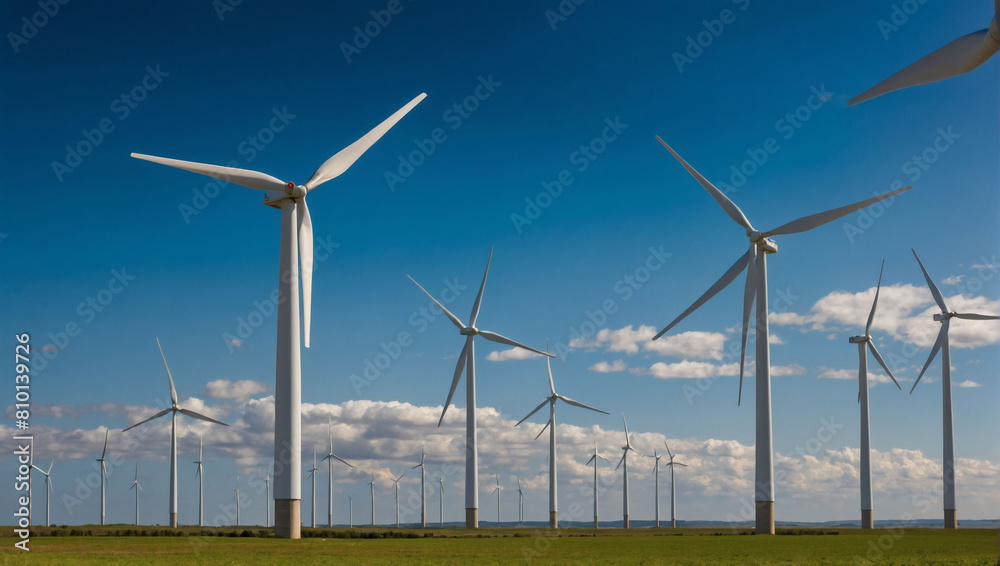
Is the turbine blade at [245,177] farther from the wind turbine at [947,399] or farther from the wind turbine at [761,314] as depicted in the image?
the wind turbine at [947,399]

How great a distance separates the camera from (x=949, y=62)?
26047 millimetres

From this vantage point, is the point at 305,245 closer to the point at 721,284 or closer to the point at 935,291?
the point at 721,284

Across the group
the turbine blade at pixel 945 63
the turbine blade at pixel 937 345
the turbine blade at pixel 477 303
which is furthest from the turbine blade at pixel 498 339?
the turbine blade at pixel 945 63

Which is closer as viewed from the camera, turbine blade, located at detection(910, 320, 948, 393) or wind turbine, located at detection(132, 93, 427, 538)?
wind turbine, located at detection(132, 93, 427, 538)

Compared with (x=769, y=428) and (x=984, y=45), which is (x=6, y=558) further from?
(x=769, y=428)

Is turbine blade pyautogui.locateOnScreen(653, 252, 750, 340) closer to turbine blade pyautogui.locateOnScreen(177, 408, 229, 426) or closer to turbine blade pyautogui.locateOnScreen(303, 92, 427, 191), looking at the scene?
turbine blade pyautogui.locateOnScreen(303, 92, 427, 191)

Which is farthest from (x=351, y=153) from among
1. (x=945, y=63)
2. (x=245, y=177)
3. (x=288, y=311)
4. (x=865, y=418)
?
(x=865, y=418)

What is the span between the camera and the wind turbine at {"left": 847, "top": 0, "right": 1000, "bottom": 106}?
80.2ft

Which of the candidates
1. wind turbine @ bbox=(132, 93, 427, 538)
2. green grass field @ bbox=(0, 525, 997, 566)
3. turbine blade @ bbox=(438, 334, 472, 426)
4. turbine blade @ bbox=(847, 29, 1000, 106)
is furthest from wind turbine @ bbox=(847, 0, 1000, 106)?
turbine blade @ bbox=(438, 334, 472, 426)

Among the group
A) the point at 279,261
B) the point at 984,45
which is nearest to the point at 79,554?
the point at 279,261

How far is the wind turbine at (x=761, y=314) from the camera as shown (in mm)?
60062

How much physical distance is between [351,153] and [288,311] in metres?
12.6

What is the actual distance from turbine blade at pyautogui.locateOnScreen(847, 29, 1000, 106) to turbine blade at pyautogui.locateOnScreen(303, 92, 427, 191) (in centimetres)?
3747

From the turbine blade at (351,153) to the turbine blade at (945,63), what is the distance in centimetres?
3747
